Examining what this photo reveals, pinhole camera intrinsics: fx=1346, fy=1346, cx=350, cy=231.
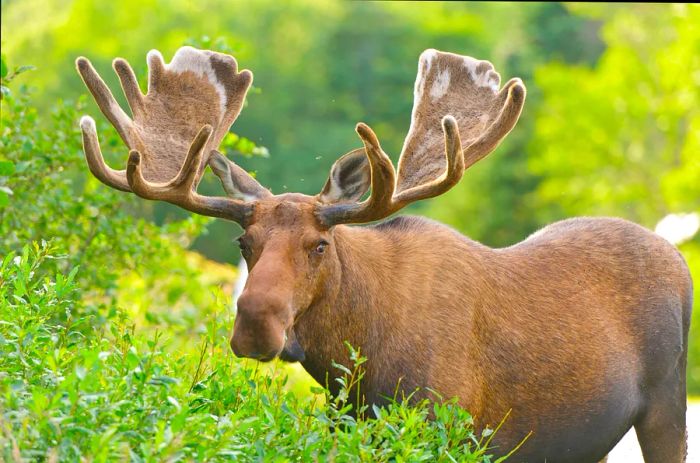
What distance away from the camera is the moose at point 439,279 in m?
5.86

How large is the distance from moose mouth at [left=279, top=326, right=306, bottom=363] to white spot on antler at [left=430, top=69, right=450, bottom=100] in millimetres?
1717

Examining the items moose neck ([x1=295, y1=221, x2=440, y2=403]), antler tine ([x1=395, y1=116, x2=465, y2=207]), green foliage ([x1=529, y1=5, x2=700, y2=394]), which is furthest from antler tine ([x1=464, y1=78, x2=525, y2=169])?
green foliage ([x1=529, y1=5, x2=700, y2=394])

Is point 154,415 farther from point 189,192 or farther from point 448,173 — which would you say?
point 448,173

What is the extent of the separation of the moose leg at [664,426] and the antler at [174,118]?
229cm

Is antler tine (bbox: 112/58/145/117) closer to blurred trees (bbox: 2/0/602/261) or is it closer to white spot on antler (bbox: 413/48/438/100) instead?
white spot on antler (bbox: 413/48/438/100)

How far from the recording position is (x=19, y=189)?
829 centimetres

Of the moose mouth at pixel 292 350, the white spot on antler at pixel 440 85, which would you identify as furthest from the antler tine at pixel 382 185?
the white spot on antler at pixel 440 85

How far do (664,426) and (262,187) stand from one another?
2367 mm

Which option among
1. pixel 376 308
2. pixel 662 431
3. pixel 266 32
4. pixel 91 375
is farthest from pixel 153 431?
pixel 266 32

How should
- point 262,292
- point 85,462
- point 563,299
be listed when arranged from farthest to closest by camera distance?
point 563,299 → point 262,292 → point 85,462

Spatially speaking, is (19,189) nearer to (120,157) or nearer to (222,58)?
(120,157)

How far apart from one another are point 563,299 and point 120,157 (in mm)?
3647

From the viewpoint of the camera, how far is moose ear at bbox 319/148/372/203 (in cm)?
604

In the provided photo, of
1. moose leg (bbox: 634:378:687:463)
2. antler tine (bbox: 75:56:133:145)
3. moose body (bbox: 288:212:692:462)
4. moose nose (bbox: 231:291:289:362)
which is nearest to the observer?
moose nose (bbox: 231:291:289:362)
